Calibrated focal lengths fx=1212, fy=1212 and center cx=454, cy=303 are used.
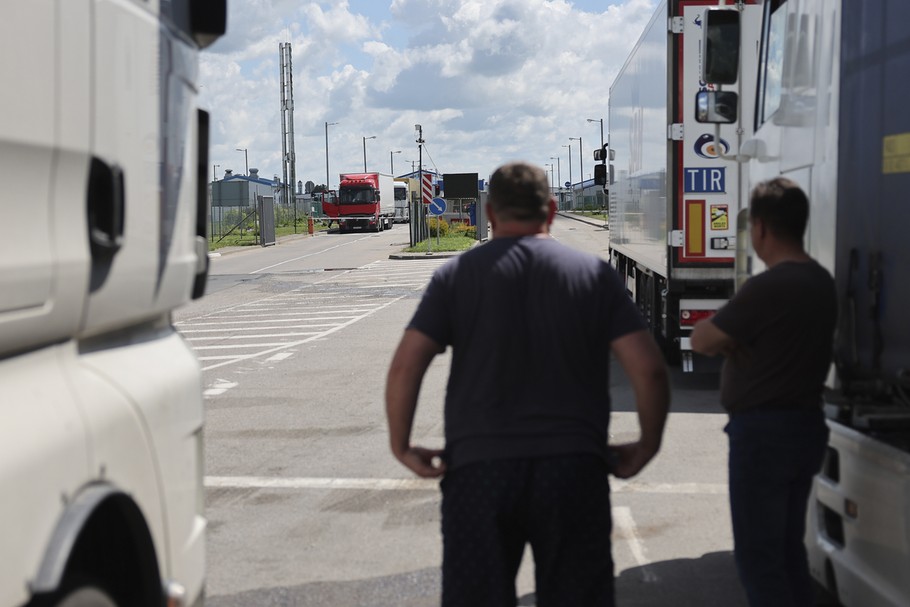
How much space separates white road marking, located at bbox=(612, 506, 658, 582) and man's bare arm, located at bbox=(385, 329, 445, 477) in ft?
8.17

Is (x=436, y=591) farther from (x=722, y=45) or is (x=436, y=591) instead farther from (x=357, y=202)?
(x=357, y=202)

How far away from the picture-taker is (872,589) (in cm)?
414

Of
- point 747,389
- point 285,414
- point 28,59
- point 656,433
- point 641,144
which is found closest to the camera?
point 28,59

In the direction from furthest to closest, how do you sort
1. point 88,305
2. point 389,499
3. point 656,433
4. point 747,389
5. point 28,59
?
1. point 389,499
2. point 747,389
3. point 656,433
4. point 88,305
5. point 28,59

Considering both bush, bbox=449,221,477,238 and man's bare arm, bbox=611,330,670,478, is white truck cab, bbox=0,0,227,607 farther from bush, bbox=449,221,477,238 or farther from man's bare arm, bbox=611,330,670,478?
bush, bbox=449,221,477,238

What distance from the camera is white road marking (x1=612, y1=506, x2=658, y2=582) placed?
581 centimetres

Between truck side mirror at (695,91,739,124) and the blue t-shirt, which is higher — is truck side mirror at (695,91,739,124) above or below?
above

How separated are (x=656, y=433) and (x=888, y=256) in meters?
1.25

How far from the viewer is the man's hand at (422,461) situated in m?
3.55

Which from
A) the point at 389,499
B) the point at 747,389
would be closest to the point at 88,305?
the point at 747,389

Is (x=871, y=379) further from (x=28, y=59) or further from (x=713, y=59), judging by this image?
(x=28, y=59)

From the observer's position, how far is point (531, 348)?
3.43 metres

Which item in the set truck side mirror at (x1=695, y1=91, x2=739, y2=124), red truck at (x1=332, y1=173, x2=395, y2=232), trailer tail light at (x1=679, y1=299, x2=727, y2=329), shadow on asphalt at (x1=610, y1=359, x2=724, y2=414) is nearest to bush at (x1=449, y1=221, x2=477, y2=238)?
red truck at (x1=332, y1=173, x2=395, y2=232)

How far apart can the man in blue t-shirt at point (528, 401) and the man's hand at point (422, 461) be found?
0.04m
